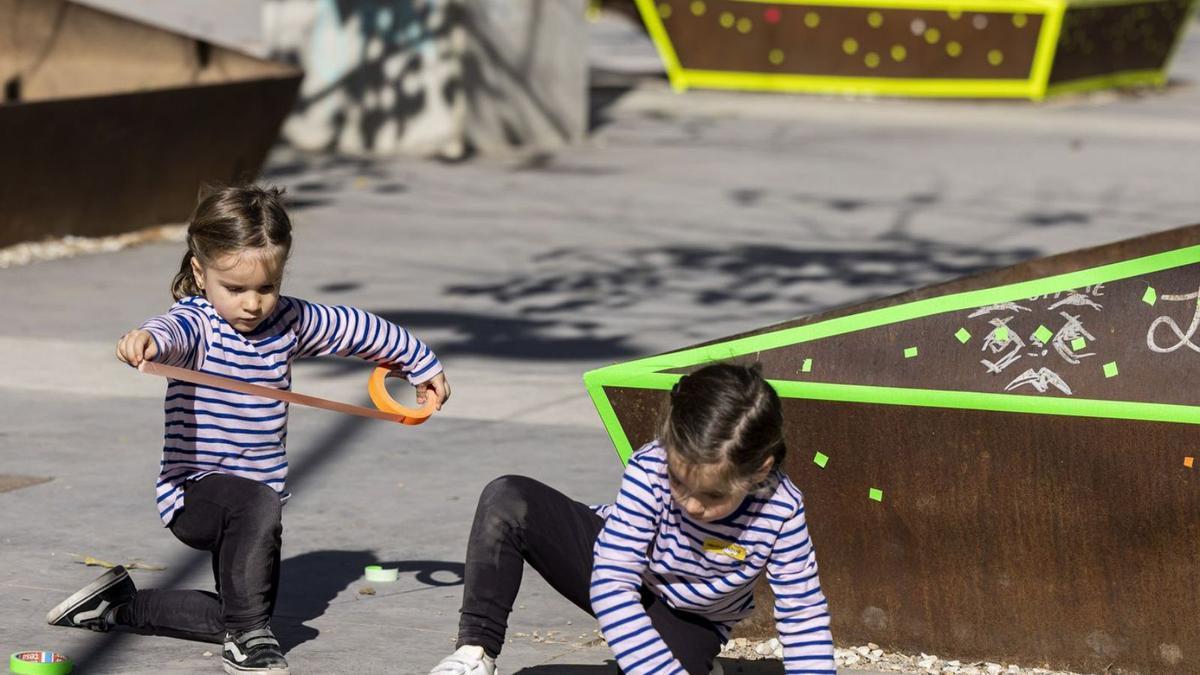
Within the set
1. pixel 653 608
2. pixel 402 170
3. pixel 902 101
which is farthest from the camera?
pixel 902 101

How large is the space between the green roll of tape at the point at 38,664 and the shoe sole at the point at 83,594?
0.83 feet

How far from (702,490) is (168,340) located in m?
1.32

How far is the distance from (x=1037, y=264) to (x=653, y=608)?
8.25 ft

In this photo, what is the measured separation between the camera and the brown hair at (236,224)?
161 inches

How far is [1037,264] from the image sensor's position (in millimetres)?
5793

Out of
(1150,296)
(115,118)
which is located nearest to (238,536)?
(1150,296)

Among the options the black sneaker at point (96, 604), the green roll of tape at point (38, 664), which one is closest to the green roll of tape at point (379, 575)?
the black sneaker at point (96, 604)

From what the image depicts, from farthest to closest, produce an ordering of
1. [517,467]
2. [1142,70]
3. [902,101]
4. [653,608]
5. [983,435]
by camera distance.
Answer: [1142,70] → [902,101] → [517,467] → [983,435] → [653,608]

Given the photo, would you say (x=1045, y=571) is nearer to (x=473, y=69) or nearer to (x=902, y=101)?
(x=473, y=69)

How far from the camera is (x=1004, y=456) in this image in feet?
13.8

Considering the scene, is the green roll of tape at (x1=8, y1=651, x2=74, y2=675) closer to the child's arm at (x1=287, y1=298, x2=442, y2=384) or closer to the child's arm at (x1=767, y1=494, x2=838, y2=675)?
the child's arm at (x1=287, y1=298, x2=442, y2=384)

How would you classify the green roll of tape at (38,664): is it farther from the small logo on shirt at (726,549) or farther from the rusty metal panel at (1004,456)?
the small logo on shirt at (726,549)

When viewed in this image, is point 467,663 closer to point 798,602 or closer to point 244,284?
point 798,602

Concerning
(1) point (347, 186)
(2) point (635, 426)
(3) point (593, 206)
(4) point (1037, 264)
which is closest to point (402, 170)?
(1) point (347, 186)
